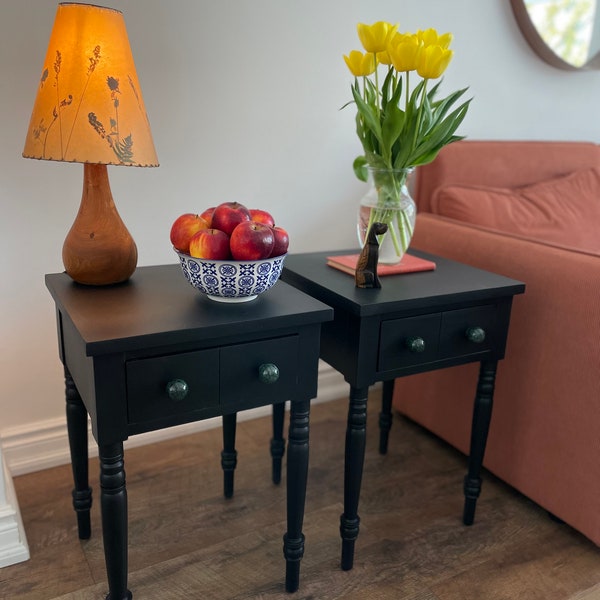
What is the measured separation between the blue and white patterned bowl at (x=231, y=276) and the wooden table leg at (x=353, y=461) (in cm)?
31

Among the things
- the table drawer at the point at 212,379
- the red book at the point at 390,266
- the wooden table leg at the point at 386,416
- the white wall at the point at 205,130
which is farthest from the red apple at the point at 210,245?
the wooden table leg at the point at 386,416

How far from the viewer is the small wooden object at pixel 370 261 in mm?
1159

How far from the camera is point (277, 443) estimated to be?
1.55 meters

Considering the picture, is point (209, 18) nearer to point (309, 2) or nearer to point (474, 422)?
point (309, 2)

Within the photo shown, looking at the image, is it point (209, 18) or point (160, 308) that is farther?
point (209, 18)

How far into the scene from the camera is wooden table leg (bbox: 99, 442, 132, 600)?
958 millimetres

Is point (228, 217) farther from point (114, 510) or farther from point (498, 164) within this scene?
point (498, 164)

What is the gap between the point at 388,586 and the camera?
1.25 m

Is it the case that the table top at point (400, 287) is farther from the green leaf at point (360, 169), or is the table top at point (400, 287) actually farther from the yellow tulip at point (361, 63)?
the yellow tulip at point (361, 63)

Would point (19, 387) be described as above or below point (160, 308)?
below

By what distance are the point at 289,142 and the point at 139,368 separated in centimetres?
100

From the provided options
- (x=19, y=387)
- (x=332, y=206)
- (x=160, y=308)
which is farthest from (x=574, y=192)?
(x=19, y=387)

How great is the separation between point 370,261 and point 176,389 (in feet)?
1.53

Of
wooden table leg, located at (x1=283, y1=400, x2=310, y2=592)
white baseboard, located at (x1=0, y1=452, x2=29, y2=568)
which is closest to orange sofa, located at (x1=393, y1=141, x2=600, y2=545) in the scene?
wooden table leg, located at (x1=283, y1=400, x2=310, y2=592)
